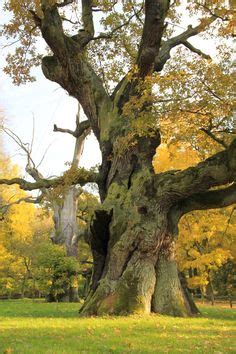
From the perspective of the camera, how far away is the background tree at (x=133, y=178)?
12352 mm

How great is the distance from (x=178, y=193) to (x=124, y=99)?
4692 millimetres

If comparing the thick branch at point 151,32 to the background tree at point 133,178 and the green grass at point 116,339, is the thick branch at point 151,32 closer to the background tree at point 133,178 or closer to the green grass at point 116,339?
the background tree at point 133,178

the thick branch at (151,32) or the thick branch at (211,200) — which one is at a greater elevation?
the thick branch at (151,32)

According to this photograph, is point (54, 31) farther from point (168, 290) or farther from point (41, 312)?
point (41, 312)

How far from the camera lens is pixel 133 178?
1423cm

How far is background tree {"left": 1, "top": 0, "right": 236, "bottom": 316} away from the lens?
486 inches

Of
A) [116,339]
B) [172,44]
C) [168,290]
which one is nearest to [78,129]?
[172,44]

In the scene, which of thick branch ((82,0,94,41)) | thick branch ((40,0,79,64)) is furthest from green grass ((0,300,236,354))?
thick branch ((82,0,94,41))

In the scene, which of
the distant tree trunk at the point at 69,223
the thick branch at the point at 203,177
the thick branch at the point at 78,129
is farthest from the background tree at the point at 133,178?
the distant tree trunk at the point at 69,223

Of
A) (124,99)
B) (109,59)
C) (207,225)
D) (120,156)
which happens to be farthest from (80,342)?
(207,225)

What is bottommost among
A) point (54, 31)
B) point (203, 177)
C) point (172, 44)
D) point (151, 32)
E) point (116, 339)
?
point (116, 339)

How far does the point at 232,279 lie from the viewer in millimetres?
38844

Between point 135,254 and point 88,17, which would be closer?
point 135,254

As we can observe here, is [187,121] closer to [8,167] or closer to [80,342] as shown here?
[80,342]
